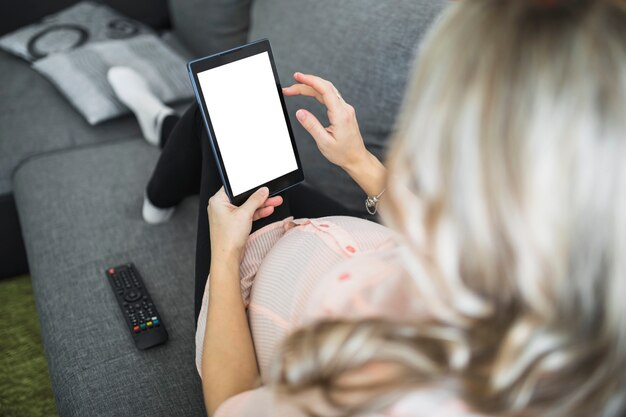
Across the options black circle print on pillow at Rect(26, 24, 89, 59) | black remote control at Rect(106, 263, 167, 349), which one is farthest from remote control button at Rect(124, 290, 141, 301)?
black circle print on pillow at Rect(26, 24, 89, 59)

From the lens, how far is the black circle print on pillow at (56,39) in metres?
1.97

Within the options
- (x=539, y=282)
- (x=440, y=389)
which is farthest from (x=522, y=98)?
(x=440, y=389)

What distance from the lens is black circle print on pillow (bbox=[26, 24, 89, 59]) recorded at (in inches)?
77.6

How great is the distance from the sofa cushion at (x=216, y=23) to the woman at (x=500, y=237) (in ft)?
4.69

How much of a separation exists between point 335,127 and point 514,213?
1.99 feet

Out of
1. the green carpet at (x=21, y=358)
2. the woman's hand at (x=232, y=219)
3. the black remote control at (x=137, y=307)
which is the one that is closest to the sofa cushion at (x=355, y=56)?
the woman's hand at (x=232, y=219)

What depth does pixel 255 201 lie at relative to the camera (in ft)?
3.18

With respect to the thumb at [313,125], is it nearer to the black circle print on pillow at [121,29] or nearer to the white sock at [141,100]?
the white sock at [141,100]

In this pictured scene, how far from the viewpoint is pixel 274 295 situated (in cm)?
81

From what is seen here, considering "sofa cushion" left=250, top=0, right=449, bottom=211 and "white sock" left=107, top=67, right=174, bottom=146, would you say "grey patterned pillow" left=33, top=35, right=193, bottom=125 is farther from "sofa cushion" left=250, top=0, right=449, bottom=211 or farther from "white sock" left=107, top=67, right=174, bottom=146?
"sofa cushion" left=250, top=0, right=449, bottom=211

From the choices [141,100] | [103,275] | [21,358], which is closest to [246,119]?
[103,275]

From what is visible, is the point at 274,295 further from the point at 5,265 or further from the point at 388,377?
the point at 5,265

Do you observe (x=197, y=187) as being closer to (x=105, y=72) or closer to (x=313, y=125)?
(x=313, y=125)

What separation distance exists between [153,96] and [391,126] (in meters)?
0.83
